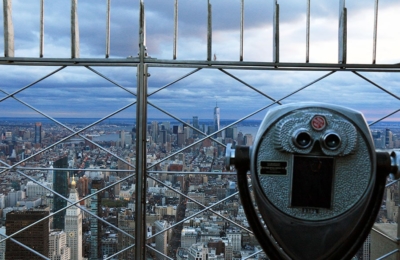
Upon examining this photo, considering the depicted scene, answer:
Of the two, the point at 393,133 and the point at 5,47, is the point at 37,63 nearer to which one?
the point at 5,47

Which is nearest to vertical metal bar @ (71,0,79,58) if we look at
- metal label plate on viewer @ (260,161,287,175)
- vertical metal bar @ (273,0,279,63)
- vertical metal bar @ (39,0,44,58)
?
vertical metal bar @ (39,0,44,58)

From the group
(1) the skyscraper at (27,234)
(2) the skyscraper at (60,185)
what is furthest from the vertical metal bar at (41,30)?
(1) the skyscraper at (27,234)

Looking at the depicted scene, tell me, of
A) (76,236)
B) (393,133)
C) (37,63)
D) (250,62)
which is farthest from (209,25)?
(76,236)

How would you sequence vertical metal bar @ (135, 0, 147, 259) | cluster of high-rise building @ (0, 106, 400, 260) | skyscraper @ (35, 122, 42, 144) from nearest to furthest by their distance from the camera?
1. vertical metal bar @ (135, 0, 147, 259)
2. cluster of high-rise building @ (0, 106, 400, 260)
3. skyscraper @ (35, 122, 42, 144)

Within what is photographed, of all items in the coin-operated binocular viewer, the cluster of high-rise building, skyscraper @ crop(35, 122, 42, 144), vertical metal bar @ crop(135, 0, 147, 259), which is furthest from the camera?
skyscraper @ crop(35, 122, 42, 144)

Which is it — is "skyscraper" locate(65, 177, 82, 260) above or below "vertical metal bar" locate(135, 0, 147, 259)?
below

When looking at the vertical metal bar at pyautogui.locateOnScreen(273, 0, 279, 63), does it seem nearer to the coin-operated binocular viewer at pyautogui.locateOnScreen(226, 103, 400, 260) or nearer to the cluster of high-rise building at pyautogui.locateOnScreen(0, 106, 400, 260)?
the cluster of high-rise building at pyautogui.locateOnScreen(0, 106, 400, 260)

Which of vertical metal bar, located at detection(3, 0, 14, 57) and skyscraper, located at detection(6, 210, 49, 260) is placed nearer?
vertical metal bar, located at detection(3, 0, 14, 57)
